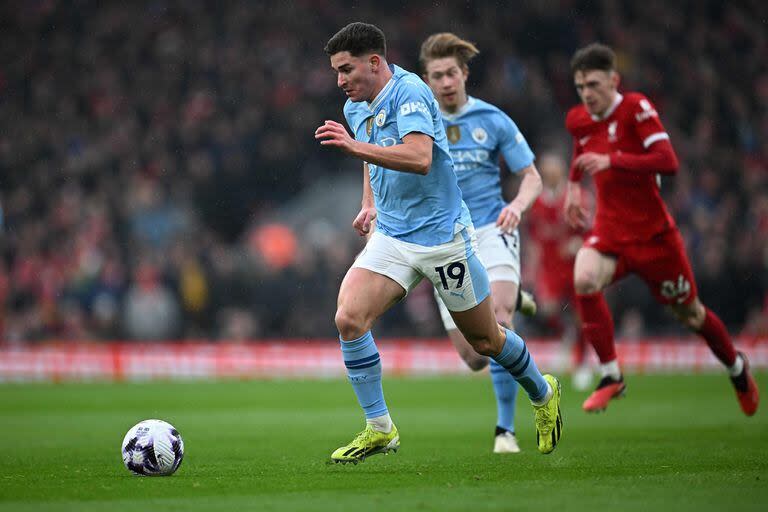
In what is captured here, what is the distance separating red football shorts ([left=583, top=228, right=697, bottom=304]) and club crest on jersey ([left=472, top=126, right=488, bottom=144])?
1.42 metres

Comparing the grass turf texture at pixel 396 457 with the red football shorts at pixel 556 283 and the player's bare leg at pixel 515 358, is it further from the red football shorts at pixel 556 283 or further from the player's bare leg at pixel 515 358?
the red football shorts at pixel 556 283

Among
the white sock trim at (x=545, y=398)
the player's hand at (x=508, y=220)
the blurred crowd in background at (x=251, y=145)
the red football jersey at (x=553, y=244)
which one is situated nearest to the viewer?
the white sock trim at (x=545, y=398)

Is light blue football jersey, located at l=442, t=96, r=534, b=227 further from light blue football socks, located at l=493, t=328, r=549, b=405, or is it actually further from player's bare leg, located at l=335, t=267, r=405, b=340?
player's bare leg, located at l=335, t=267, r=405, b=340

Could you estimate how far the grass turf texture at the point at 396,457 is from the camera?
5.65 m

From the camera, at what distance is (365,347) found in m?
7.06

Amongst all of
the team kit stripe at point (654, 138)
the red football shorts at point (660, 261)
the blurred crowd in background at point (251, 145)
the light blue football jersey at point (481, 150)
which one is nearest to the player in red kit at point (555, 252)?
the blurred crowd in background at point (251, 145)

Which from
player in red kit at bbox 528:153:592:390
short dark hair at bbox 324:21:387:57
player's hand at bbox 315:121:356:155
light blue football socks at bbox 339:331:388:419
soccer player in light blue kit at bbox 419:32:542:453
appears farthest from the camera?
player in red kit at bbox 528:153:592:390

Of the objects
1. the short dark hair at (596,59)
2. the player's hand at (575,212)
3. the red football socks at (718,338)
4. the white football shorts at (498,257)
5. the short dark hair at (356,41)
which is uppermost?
the short dark hair at (596,59)

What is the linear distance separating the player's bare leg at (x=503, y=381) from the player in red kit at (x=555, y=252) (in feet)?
22.2

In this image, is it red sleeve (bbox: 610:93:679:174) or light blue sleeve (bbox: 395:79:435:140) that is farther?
red sleeve (bbox: 610:93:679:174)

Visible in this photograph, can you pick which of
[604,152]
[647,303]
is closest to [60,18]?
[647,303]

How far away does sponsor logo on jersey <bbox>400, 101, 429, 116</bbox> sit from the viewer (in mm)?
6672

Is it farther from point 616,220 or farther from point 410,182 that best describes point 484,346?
point 616,220

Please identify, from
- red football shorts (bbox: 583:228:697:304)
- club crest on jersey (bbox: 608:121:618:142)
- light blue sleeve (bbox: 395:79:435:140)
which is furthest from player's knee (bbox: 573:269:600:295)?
light blue sleeve (bbox: 395:79:435:140)
